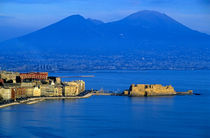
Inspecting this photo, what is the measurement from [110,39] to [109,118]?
12689cm

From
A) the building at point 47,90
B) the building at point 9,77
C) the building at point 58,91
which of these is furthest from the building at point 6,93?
the building at point 9,77

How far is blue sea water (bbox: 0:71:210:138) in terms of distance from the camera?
75.1ft

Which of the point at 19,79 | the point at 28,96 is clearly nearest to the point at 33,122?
the point at 28,96

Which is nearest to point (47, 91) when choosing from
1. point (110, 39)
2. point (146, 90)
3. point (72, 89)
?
point (72, 89)

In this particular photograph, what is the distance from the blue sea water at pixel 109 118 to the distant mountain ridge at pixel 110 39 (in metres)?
99.7

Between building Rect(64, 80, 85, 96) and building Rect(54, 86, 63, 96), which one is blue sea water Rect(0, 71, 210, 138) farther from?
building Rect(54, 86, 63, 96)

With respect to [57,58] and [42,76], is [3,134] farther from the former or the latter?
[57,58]

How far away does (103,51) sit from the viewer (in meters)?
140

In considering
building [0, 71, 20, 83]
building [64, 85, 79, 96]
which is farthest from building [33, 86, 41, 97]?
building [0, 71, 20, 83]

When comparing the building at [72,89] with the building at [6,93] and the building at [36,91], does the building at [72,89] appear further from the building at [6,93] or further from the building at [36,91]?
the building at [6,93]

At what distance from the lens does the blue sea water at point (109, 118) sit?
22891 millimetres

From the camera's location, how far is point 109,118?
27000 mm

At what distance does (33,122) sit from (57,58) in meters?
98.6

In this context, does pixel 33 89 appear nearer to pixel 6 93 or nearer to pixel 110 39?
pixel 6 93
